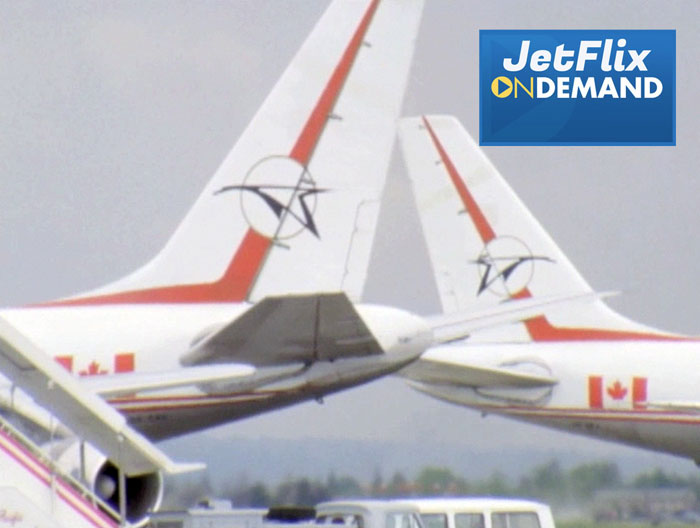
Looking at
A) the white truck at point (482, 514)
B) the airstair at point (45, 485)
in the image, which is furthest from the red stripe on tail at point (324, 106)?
the airstair at point (45, 485)

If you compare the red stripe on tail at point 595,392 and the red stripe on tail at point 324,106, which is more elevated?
the red stripe on tail at point 324,106

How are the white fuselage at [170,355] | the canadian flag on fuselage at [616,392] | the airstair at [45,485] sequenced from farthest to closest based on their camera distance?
the canadian flag on fuselage at [616,392], the white fuselage at [170,355], the airstair at [45,485]

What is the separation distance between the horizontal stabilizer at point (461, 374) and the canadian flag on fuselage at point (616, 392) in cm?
84

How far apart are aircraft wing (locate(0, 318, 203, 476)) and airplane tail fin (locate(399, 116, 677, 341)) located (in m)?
23.8

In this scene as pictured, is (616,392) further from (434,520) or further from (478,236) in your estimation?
(434,520)

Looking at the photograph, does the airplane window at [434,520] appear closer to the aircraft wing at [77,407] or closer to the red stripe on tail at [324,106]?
the red stripe on tail at [324,106]

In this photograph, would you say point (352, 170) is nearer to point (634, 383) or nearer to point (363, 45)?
point (363, 45)

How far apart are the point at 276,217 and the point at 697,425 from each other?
14.6 metres

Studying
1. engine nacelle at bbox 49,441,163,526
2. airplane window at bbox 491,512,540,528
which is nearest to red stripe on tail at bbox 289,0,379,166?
airplane window at bbox 491,512,540,528

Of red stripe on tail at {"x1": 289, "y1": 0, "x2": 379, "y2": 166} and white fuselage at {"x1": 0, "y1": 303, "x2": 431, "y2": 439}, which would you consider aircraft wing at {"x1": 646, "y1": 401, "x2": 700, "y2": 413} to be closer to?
red stripe on tail at {"x1": 289, "y1": 0, "x2": 379, "y2": 166}

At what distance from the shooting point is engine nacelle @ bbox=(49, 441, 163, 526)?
1192 centimetres

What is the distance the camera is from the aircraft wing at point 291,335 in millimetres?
16594

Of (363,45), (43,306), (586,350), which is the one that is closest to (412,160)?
(586,350)

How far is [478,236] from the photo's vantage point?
3538cm
